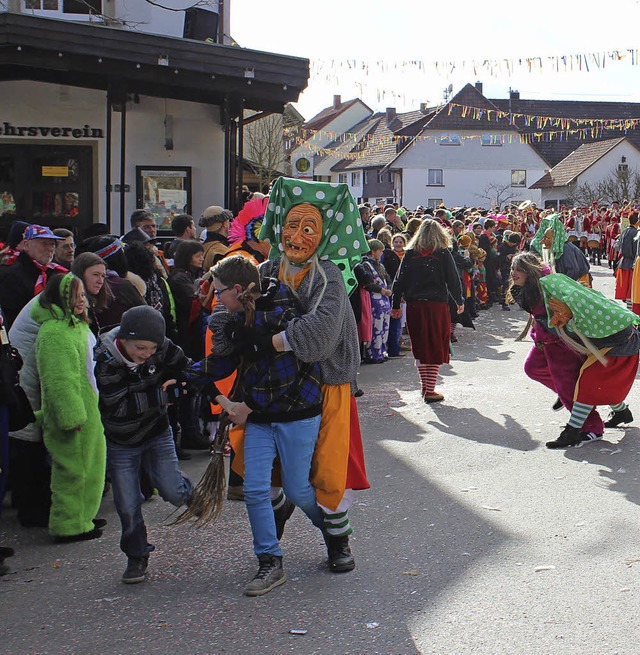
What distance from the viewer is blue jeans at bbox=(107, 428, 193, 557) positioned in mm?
5137

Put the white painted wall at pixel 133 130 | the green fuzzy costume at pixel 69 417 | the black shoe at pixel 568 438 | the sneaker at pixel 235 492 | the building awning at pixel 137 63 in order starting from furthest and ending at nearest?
the white painted wall at pixel 133 130 < the building awning at pixel 137 63 < the black shoe at pixel 568 438 < the sneaker at pixel 235 492 < the green fuzzy costume at pixel 69 417

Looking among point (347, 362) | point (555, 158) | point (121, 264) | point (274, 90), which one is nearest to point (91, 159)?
point (274, 90)

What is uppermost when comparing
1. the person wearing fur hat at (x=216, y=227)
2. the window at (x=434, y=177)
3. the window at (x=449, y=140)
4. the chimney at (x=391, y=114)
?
the chimney at (x=391, y=114)

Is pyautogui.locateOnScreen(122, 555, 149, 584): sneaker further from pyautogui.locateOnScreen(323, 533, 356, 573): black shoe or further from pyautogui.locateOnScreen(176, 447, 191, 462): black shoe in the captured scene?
pyautogui.locateOnScreen(176, 447, 191, 462): black shoe

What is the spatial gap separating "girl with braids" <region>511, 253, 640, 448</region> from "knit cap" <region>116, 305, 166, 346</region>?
4.12m

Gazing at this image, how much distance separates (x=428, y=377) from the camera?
1048 centimetres

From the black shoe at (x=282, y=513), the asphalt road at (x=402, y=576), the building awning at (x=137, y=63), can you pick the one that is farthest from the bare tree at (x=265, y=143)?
the black shoe at (x=282, y=513)

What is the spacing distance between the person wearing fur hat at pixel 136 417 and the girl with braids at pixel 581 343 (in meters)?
3.92

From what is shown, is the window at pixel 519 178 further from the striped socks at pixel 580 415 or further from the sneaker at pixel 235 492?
the sneaker at pixel 235 492

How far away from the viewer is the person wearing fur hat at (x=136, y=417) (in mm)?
5008

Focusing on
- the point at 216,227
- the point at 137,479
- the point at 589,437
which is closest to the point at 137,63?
the point at 216,227

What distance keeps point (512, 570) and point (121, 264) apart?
133 inches

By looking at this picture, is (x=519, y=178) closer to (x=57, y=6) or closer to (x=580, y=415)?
(x=57, y=6)

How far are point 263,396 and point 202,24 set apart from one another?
38.5 feet
